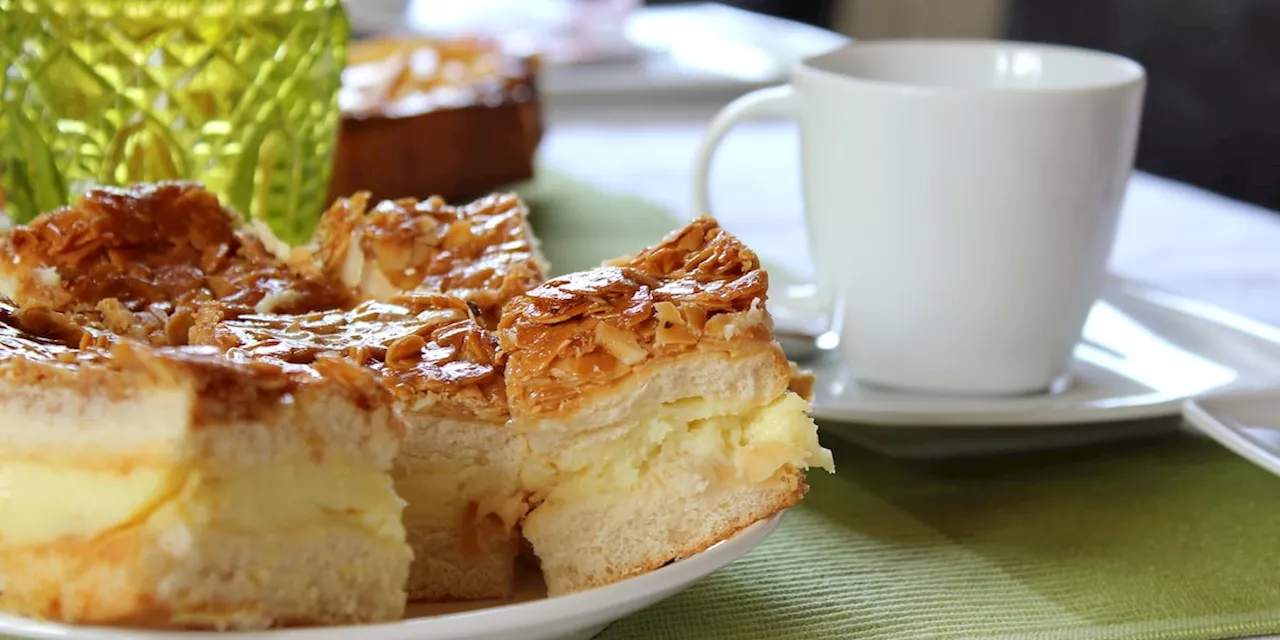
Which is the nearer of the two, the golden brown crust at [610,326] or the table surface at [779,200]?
the golden brown crust at [610,326]

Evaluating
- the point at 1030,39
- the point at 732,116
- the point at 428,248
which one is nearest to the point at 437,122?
the point at 732,116

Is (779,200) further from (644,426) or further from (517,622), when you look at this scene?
(517,622)

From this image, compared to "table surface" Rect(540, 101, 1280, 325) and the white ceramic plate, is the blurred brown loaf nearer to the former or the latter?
"table surface" Rect(540, 101, 1280, 325)

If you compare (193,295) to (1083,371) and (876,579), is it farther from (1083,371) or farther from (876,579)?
(1083,371)

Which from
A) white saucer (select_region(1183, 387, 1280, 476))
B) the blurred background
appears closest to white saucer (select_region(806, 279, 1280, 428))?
white saucer (select_region(1183, 387, 1280, 476))

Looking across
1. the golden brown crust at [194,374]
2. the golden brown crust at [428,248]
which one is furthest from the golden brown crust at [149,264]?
the golden brown crust at [194,374]

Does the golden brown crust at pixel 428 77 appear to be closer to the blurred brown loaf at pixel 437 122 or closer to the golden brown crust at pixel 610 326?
the blurred brown loaf at pixel 437 122
